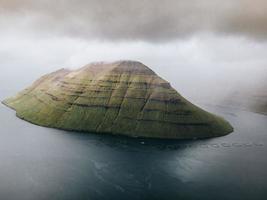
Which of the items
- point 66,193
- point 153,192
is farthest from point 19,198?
point 153,192

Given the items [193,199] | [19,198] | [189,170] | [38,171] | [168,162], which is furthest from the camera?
[168,162]

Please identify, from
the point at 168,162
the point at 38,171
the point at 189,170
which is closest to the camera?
the point at 38,171

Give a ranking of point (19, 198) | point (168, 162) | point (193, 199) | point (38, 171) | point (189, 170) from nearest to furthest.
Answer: point (19, 198)
point (193, 199)
point (38, 171)
point (189, 170)
point (168, 162)

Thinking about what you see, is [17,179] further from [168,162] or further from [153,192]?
[168,162]

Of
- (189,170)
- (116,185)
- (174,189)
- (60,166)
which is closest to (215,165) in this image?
(189,170)

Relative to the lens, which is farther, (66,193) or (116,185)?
(116,185)

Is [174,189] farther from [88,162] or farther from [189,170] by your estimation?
[88,162]

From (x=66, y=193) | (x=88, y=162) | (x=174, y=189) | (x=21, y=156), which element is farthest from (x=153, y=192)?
(x=21, y=156)

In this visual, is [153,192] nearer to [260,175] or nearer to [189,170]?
[189,170]

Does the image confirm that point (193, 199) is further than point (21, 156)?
No

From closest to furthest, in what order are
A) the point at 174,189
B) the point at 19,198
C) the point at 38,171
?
1. the point at 19,198
2. the point at 174,189
3. the point at 38,171
